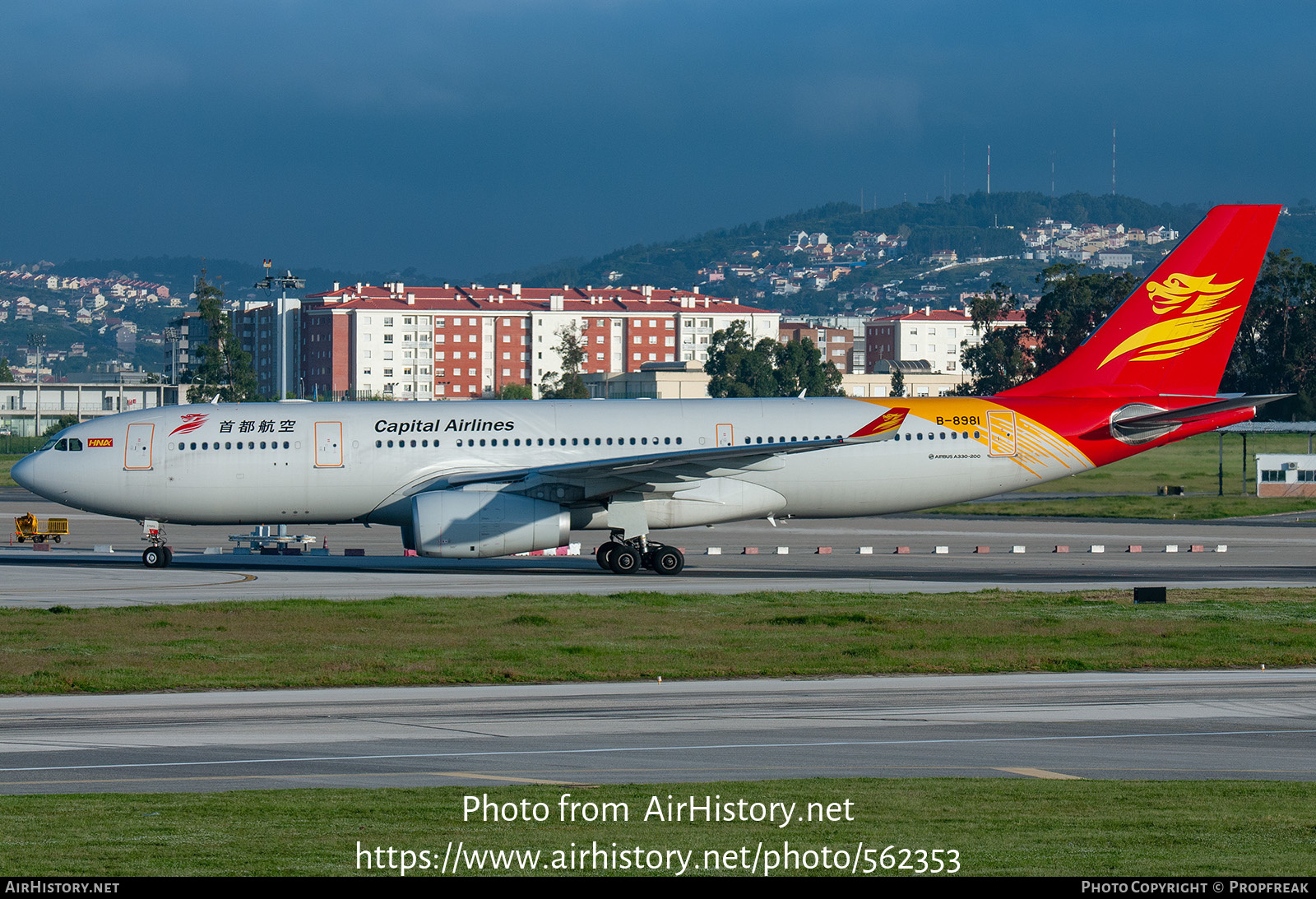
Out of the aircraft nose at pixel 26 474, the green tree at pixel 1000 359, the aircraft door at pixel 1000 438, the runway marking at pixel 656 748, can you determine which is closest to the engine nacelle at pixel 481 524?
the aircraft nose at pixel 26 474

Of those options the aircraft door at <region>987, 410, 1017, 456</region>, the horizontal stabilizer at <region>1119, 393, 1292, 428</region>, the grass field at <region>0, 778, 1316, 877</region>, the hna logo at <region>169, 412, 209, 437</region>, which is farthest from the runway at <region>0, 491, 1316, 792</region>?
the aircraft door at <region>987, 410, 1017, 456</region>

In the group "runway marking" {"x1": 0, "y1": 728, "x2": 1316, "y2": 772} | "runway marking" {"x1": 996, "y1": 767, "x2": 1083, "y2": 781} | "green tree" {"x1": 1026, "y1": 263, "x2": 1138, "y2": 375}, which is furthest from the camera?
"green tree" {"x1": 1026, "y1": 263, "x2": 1138, "y2": 375}

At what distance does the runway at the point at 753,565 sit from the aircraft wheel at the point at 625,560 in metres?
0.40

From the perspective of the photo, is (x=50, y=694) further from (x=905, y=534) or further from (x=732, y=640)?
(x=905, y=534)

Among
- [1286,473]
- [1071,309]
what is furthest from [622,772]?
[1071,309]

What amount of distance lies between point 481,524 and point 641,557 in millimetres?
4250

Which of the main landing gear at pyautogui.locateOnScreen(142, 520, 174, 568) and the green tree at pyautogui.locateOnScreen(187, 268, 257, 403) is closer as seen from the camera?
the main landing gear at pyautogui.locateOnScreen(142, 520, 174, 568)

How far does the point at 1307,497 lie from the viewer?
61.5m

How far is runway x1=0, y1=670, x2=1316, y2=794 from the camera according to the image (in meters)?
13.4

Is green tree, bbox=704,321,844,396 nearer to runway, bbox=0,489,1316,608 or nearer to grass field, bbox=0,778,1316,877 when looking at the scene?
runway, bbox=0,489,1316,608

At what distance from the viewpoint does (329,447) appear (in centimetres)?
3456

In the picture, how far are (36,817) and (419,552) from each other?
21115 millimetres

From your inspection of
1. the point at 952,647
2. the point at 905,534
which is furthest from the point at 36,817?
the point at 905,534
